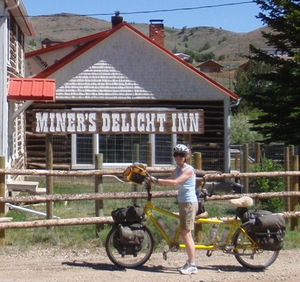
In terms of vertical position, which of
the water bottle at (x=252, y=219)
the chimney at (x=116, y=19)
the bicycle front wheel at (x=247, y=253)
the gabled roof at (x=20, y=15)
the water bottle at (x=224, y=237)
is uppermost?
the chimney at (x=116, y=19)

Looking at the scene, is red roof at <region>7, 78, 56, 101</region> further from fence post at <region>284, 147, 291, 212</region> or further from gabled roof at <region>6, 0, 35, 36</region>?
fence post at <region>284, 147, 291, 212</region>

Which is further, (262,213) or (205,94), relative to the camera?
(205,94)

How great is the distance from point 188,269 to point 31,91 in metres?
9.33

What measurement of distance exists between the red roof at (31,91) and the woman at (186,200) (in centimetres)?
869

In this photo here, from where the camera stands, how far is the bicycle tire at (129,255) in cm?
1031

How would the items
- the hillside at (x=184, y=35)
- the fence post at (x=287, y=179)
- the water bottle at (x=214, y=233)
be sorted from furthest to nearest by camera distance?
the hillside at (x=184, y=35) < the fence post at (x=287, y=179) < the water bottle at (x=214, y=233)

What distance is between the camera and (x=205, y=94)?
80.2 feet

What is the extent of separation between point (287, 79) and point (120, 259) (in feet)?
51.0

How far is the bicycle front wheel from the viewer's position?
1045 centimetres

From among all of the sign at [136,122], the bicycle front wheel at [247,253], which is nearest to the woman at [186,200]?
the bicycle front wheel at [247,253]

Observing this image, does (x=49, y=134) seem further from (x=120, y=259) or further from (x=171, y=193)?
(x=120, y=259)

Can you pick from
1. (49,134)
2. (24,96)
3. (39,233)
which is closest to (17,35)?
(24,96)

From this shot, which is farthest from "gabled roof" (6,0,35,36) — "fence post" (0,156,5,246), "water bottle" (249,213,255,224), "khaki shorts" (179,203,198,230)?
"water bottle" (249,213,255,224)

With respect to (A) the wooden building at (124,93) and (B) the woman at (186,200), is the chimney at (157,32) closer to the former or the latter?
(A) the wooden building at (124,93)
